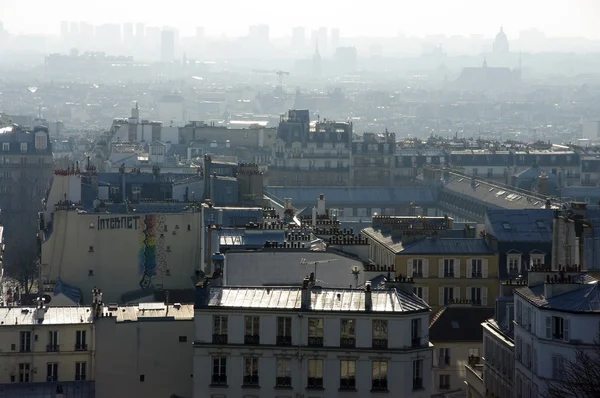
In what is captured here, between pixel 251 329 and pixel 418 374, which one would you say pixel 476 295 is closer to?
pixel 418 374

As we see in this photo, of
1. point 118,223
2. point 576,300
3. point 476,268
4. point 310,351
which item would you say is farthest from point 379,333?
point 118,223

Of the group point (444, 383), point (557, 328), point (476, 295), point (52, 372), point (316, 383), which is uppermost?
point (557, 328)

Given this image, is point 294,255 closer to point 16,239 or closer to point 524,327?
point 524,327

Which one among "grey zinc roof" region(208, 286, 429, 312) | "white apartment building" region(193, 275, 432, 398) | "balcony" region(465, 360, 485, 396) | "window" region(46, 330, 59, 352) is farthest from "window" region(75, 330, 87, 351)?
"balcony" region(465, 360, 485, 396)

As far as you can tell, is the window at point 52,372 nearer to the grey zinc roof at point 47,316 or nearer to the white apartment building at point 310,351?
the grey zinc roof at point 47,316

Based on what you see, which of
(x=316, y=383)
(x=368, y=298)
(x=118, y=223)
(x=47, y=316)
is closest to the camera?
(x=316, y=383)

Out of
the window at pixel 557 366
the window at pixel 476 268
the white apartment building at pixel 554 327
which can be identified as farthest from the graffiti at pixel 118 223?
the window at pixel 557 366

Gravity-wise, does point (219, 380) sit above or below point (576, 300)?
below

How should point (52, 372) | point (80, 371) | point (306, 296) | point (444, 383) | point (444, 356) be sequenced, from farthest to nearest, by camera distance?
point (444, 356) < point (444, 383) < point (52, 372) < point (80, 371) < point (306, 296)
